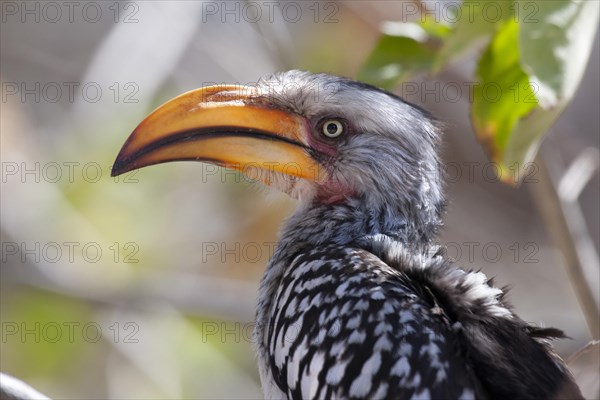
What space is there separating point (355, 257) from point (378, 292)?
0.27m

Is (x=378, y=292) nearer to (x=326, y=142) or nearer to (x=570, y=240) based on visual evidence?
(x=326, y=142)

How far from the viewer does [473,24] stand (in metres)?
3.86

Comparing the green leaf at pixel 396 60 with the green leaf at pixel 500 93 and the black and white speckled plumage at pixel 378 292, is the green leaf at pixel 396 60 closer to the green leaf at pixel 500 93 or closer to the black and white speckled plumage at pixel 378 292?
the black and white speckled plumage at pixel 378 292

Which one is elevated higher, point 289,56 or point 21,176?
point 289,56

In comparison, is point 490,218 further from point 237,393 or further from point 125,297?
point 125,297

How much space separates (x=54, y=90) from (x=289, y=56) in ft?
11.7

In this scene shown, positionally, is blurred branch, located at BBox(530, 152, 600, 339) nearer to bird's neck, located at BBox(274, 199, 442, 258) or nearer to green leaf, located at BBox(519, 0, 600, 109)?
bird's neck, located at BBox(274, 199, 442, 258)

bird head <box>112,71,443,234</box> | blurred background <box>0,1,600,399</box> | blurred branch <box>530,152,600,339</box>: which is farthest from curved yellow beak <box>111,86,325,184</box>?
blurred background <box>0,1,600,399</box>

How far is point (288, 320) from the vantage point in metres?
3.75

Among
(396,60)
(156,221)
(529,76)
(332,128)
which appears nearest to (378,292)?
(529,76)

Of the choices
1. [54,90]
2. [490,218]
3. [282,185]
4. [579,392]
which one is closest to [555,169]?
[282,185]

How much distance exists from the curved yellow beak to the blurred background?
1.78 meters

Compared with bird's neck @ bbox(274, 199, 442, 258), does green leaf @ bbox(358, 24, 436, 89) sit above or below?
above

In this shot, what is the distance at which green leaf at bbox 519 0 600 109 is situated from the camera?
10.2 ft
